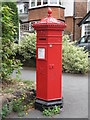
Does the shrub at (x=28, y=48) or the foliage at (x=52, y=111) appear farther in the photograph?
the shrub at (x=28, y=48)

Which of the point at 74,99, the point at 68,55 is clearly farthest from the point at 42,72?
the point at 68,55

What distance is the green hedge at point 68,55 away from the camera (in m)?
7.51

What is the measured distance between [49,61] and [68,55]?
4223 millimetres

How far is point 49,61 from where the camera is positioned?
144 inches

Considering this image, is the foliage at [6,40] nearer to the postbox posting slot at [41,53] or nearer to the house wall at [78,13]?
the postbox posting slot at [41,53]

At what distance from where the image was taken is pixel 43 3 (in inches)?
724

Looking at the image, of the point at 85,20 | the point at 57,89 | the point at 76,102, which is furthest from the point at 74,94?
the point at 85,20

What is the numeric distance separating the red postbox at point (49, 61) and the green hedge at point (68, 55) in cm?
368

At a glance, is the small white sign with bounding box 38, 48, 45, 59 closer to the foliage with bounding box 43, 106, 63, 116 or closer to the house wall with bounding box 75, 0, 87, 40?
the foliage with bounding box 43, 106, 63, 116

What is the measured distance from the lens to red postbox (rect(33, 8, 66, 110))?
361cm

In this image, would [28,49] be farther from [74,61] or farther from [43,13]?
[43,13]

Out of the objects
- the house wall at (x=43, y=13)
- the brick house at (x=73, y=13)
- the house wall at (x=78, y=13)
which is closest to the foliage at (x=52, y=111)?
the house wall at (x=43, y=13)

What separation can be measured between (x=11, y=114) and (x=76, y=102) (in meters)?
1.60

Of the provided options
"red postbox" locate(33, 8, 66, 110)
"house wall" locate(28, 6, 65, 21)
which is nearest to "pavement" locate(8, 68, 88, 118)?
"red postbox" locate(33, 8, 66, 110)
